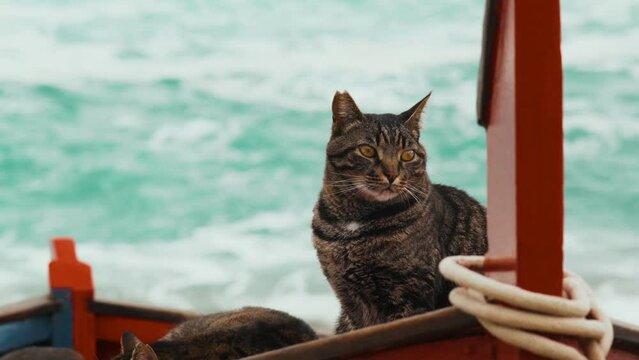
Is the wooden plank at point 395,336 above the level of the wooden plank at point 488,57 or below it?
below

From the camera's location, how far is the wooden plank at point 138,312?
9.30ft

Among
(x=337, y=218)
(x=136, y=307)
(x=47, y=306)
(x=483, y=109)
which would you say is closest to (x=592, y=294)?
(x=483, y=109)

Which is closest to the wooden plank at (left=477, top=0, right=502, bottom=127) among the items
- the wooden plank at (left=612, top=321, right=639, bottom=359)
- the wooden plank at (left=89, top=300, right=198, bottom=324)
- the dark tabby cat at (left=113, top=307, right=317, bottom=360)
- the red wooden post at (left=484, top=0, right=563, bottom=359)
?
the red wooden post at (left=484, top=0, right=563, bottom=359)

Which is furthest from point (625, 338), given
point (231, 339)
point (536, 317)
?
point (231, 339)

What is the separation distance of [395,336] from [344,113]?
99cm

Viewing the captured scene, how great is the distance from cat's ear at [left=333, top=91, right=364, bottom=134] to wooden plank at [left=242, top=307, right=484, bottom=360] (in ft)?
3.01

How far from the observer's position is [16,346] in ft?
9.22

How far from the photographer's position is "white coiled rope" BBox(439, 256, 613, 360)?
1.33m

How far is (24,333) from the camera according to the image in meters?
2.86

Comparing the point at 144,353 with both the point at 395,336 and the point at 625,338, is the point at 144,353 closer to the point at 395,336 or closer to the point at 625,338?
the point at 395,336

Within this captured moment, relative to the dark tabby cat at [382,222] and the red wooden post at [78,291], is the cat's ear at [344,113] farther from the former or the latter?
the red wooden post at [78,291]

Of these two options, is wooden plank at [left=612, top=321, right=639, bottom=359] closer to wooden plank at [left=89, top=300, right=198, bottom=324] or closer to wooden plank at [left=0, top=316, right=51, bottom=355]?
wooden plank at [left=89, top=300, right=198, bottom=324]

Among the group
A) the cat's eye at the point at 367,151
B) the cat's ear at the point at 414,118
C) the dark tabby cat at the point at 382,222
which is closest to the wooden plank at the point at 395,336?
the dark tabby cat at the point at 382,222

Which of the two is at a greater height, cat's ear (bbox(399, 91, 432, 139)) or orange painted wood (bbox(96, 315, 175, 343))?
cat's ear (bbox(399, 91, 432, 139))
